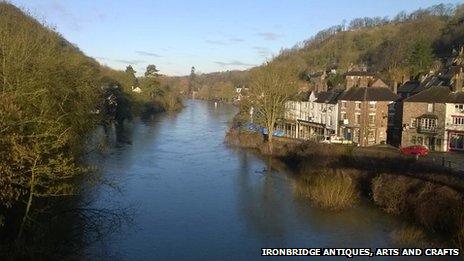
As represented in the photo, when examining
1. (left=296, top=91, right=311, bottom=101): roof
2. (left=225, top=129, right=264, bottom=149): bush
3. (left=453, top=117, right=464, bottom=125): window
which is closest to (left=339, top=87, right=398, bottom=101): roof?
(left=453, top=117, right=464, bottom=125): window

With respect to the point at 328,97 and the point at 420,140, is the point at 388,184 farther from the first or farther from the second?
the point at 328,97

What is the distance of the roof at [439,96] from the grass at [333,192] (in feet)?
55.4

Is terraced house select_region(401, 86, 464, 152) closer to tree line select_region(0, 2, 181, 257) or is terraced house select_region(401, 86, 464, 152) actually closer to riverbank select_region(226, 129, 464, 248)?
riverbank select_region(226, 129, 464, 248)

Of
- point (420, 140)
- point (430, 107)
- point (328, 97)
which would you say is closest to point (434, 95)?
point (430, 107)

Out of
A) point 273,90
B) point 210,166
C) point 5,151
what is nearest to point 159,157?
point 210,166

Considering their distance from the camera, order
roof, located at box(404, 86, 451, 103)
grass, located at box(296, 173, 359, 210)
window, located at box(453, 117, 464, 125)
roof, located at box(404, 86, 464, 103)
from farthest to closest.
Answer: roof, located at box(404, 86, 451, 103) < roof, located at box(404, 86, 464, 103) < window, located at box(453, 117, 464, 125) < grass, located at box(296, 173, 359, 210)

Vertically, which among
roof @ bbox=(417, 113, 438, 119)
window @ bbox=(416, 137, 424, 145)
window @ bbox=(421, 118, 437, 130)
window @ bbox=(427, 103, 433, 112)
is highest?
window @ bbox=(427, 103, 433, 112)

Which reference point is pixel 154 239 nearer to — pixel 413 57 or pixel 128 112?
pixel 128 112

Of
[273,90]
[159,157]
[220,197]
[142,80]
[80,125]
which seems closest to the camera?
[80,125]

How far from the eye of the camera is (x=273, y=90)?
44406 millimetres

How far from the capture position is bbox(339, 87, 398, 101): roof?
44.1 m

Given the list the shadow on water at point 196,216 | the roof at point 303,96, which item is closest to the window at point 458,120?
the shadow on water at point 196,216

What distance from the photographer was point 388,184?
931 inches

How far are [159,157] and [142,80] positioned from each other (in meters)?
58.1
